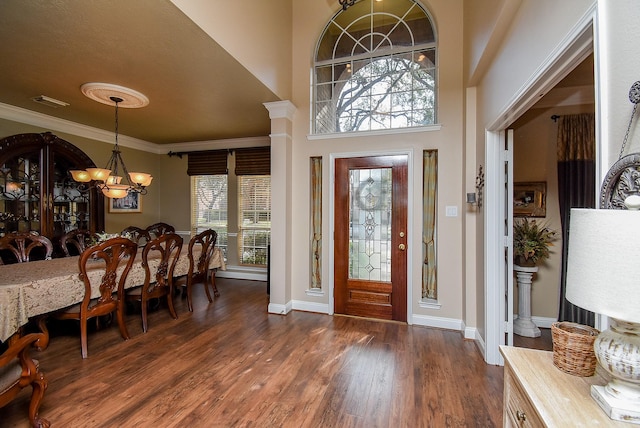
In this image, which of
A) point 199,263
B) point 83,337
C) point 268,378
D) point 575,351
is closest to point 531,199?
point 575,351

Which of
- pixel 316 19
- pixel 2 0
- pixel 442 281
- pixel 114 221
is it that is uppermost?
pixel 316 19

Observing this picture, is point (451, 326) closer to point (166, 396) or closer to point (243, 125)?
point (166, 396)

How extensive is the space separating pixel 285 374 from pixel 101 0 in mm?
2957

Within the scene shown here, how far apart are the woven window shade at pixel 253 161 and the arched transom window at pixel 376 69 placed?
5.94 feet

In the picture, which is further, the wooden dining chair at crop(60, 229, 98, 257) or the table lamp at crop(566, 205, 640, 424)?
the wooden dining chair at crop(60, 229, 98, 257)

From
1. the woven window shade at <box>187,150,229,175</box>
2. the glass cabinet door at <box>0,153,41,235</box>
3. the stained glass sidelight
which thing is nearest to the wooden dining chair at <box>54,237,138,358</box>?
the glass cabinet door at <box>0,153,41,235</box>

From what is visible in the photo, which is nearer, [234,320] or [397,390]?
[397,390]

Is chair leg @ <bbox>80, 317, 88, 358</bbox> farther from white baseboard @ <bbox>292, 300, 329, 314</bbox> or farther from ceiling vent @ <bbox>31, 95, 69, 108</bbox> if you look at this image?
ceiling vent @ <bbox>31, 95, 69, 108</bbox>

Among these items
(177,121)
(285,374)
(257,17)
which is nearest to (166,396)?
(285,374)

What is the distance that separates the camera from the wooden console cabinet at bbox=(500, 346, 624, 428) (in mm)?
787

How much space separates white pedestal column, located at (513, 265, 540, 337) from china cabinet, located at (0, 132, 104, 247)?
19.7 ft

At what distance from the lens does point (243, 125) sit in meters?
4.80

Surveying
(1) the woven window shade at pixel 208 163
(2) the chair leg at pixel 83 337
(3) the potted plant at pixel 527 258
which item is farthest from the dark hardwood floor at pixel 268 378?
(1) the woven window shade at pixel 208 163

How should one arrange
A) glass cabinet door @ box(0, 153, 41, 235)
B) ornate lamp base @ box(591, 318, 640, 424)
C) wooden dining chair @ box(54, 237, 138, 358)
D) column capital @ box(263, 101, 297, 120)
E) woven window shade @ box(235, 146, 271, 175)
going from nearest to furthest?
ornate lamp base @ box(591, 318, 640, 424) < wooden dining chair @ box(54, 237, 138, 358) < column capital @ box(263, 101, 297, 120) < glass cabinet door @ box(0, 153, 41, 235) < woven window shade @ box(235, 146, 271, 175)
